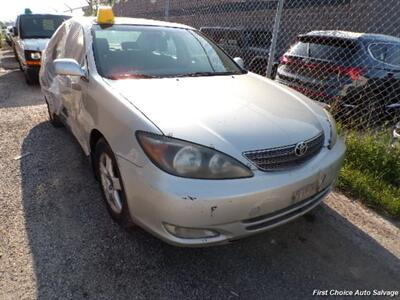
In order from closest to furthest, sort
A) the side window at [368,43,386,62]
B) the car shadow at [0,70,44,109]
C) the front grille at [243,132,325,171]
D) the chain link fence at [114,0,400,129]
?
1. the front grille at [243,132,325,171]
2. the chain link fence at [114,0,400,129]
3. the side window at [368,43,386,62]
4. the car shadow at [0,70,44,109]

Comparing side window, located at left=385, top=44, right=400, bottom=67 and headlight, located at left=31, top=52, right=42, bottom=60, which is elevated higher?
side window, located at left=385, top=44, right=400, bottom=67

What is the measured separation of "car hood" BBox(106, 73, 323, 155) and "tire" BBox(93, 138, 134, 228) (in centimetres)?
46

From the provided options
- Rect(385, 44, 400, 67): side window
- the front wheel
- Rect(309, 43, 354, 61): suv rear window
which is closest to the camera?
Rect(309, 43, 354, 61): suv rear window

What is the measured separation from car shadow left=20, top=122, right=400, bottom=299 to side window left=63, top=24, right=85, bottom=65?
1307 millimetres

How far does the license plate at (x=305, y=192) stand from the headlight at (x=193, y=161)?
388 millimetres

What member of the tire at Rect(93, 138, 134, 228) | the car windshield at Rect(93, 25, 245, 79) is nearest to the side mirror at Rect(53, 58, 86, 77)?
the car windshield at Rect(93, 25, 245, 79)

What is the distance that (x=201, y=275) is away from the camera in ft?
7.57

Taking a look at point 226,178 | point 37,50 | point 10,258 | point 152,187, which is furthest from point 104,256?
point 37,50

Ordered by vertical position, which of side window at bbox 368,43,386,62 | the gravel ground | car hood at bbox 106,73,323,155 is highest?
side window at bbox 368,43,386,62

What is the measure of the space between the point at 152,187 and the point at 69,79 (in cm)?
188

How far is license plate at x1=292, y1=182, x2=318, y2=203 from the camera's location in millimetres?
2214

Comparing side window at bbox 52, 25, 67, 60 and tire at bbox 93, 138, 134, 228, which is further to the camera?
side window at bbox 52, 25, 67, 60

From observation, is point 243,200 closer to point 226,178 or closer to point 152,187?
point 226,178

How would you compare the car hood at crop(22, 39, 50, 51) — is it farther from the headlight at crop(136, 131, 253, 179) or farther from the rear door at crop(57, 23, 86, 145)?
the headlight at crop(136, 131, 253, 179)
